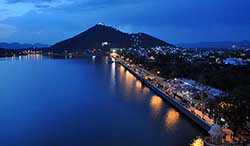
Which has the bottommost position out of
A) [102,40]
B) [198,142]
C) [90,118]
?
[90,118]

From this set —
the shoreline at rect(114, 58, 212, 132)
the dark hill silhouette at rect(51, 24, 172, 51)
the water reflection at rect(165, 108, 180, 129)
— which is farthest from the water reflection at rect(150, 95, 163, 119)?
the dark hill silhouette at rect(51, 24, 172, 51)

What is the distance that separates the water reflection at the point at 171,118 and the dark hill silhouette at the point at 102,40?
6361cm

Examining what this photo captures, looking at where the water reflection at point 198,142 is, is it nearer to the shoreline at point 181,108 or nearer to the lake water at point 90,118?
the lake water at point 90,118

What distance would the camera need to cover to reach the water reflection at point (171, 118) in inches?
439

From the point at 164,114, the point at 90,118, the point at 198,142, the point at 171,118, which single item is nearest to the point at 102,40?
the point at 164,114

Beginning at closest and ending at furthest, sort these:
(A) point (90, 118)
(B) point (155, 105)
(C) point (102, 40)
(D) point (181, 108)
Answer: (A) point (90, 118)
(D) point (181, 108)
(B) point (155, 105)
(C) point (102, 40)

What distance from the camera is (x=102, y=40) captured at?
80.0 m

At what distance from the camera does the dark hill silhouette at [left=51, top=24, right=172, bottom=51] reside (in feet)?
256

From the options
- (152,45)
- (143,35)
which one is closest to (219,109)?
(152,45)

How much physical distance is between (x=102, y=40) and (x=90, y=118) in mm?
68217

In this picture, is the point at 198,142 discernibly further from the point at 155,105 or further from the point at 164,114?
the point at 155,105

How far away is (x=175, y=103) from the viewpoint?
1382 cm

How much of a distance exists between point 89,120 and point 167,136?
307 centimetres

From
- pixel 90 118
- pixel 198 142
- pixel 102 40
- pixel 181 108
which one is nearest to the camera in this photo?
pixel 198 142
